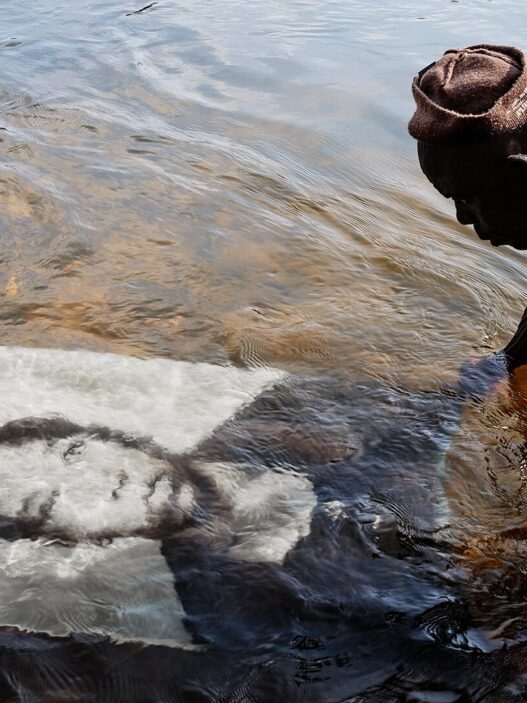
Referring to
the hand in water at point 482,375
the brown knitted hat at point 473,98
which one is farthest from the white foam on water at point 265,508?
the brown knitted hat at point 473,98

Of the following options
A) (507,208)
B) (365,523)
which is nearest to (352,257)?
(507,208)

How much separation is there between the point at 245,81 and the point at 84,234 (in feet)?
10.1

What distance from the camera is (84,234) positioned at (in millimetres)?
3742

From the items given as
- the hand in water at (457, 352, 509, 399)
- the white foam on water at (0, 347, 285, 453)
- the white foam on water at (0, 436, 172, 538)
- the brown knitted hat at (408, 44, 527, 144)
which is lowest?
the white foam on water at (0, 436, 172, 538)

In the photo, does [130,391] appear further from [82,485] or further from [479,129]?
[479,129]

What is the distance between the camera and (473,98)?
213 centimetres

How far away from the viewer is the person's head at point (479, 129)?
2.11 metres

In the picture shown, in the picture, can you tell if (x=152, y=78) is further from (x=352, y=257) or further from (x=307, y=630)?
(x=307, y=630)

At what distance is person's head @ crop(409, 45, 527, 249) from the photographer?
2107 millimetres

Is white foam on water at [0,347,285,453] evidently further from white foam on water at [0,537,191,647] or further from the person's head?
the person's head

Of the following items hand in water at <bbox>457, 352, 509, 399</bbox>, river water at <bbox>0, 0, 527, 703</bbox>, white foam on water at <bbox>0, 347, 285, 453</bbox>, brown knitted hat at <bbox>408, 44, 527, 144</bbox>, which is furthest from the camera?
hand in water at <bbox>457, 352, 509, 399</bbox>

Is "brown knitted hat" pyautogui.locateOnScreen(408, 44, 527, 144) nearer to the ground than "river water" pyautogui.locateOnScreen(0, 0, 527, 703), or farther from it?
farther from it

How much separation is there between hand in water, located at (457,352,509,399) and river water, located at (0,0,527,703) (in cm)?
5

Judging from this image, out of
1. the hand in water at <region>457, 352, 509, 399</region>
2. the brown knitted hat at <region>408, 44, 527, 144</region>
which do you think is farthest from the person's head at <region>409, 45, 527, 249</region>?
the hand in water at <region>457, 352, 509, 399</region>
